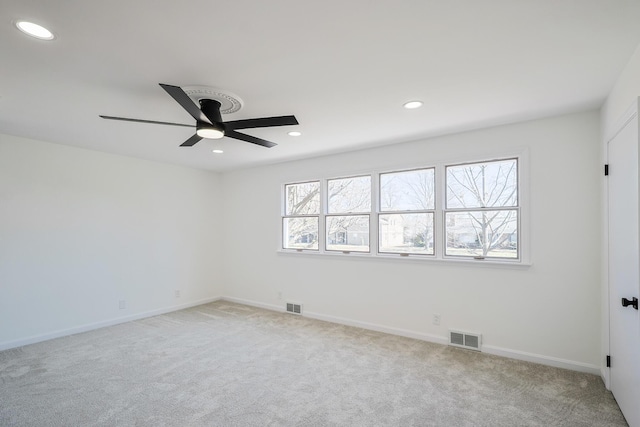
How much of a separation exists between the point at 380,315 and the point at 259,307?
2282 mm

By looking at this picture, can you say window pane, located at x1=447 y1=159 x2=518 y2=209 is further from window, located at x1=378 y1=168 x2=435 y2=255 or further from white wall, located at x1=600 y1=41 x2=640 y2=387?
white wall, located at x1=600 y1=41 x2=640 y2=387

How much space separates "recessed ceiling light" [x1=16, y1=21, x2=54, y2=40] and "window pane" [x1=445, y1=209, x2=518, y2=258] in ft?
12.6

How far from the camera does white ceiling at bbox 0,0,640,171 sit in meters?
1.60

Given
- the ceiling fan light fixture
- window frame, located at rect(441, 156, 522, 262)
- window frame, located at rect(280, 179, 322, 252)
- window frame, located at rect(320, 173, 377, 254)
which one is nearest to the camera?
the ceiling fan light fixture

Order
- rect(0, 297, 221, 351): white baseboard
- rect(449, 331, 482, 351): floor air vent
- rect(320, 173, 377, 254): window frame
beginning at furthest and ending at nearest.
A: 1. rect(320, 173, 377, 254): window frame
2. rect(0, 297, 221, 351): white baseboard
3. rect(449, 331, 482, 351): floor air vent

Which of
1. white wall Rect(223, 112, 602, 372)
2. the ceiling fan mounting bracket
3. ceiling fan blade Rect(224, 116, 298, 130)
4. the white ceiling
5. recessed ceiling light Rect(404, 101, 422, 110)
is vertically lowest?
white wall Rect(223, 112, 602, 372)

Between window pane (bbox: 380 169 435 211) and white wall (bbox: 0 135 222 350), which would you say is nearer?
white wall (bbox: 0 135 222 350)

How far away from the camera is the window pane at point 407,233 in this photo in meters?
3.95

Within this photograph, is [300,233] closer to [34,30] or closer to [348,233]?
[348,233]

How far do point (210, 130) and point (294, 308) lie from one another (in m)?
3.35

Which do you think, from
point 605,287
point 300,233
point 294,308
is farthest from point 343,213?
point 605,287

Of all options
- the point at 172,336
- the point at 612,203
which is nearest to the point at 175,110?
the point at 172,336

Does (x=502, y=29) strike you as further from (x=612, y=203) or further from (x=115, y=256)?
(x=115, y=256)

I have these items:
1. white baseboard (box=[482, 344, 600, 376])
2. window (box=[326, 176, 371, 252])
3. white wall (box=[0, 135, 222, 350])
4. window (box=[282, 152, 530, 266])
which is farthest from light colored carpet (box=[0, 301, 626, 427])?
window (box=[326, 176, 371, 252])
